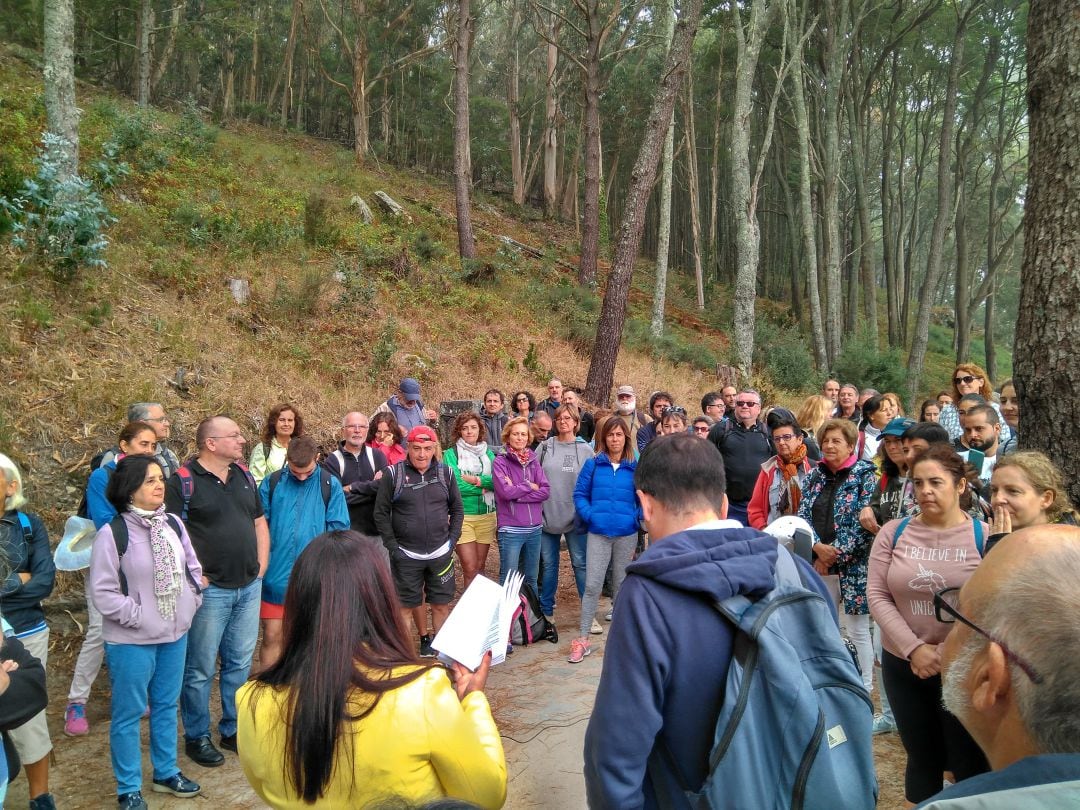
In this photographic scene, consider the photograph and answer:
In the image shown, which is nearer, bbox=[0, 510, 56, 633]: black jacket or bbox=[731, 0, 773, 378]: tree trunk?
bbox=[0, 510, 56, 633]: black jacket

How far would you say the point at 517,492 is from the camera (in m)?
6.13

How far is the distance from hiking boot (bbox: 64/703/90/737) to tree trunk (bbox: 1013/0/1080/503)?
610 cm

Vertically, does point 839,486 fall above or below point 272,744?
above

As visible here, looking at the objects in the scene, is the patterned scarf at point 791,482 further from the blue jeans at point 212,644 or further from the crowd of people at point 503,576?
the blue jeans at point 212,644

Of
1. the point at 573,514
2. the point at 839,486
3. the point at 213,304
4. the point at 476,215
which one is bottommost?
the point at 573,514

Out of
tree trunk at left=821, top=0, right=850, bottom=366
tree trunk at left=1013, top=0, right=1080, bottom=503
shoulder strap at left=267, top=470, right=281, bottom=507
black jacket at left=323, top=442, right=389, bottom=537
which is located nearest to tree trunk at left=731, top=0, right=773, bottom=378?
tree trunk at left=821, top=0, right=850, bottom=366

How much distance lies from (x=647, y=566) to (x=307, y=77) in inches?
1569

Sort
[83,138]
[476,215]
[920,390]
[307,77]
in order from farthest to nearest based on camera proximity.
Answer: [307,77], [476,215], [920,390], [83,138]

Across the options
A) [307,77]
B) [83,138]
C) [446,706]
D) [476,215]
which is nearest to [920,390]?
[476,215]

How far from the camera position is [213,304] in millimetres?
10484

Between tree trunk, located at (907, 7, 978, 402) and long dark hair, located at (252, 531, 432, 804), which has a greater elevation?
tree trunk, located at (907, 7, 978, 402)

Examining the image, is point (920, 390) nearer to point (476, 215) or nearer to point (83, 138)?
point (476, 215)

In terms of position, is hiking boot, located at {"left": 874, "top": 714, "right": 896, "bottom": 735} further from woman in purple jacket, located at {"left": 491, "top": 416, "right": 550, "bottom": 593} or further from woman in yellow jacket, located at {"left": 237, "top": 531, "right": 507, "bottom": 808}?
woman in yellow jacket, located at {"left": 237, "top": 531, "right": 507, "bottom": 808}

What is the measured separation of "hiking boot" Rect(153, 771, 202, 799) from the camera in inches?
153
